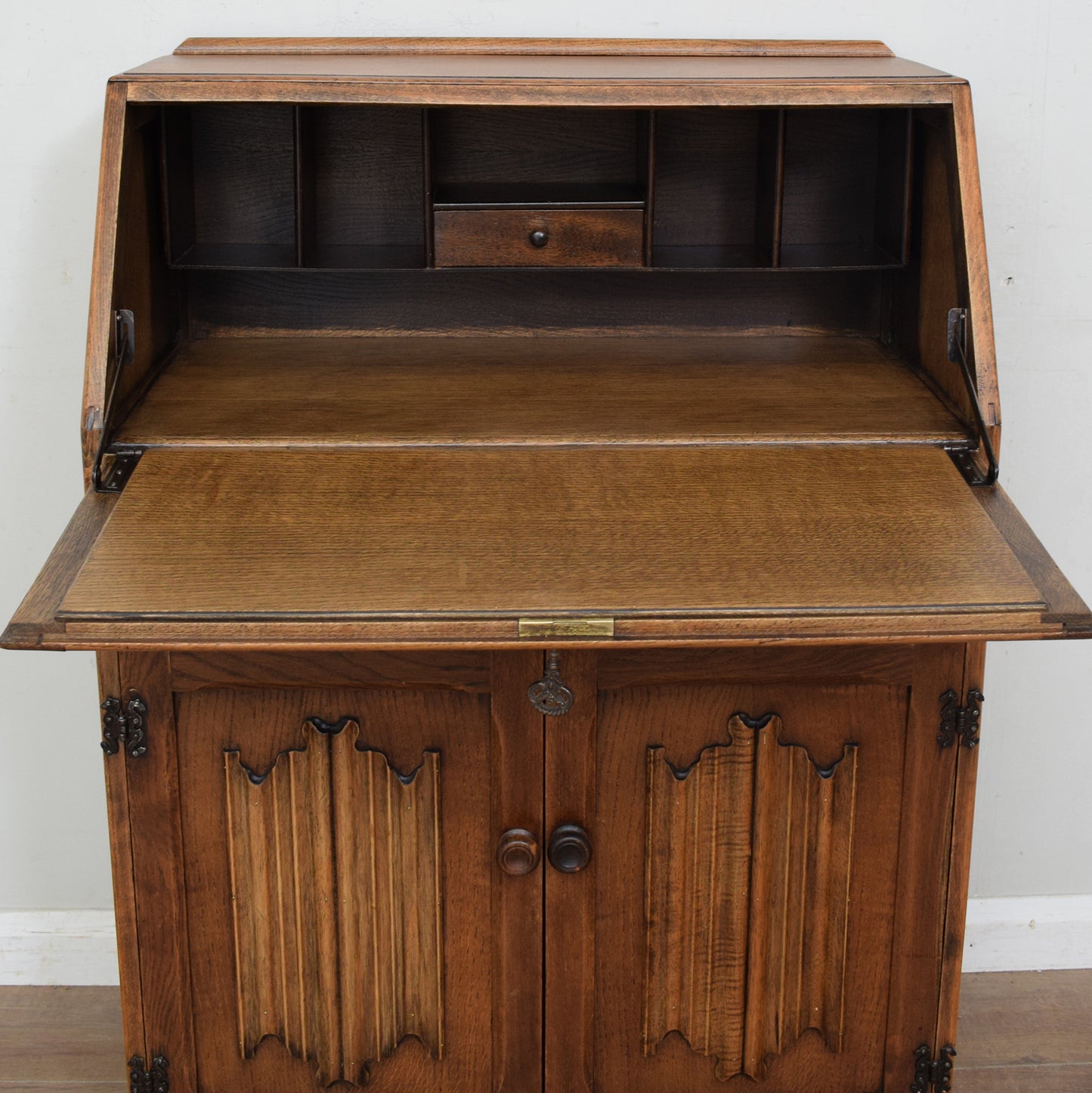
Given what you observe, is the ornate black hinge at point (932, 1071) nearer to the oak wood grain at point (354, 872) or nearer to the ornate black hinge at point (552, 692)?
the oak wood grain at point (354, 872)

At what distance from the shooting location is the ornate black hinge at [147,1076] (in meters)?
2.16

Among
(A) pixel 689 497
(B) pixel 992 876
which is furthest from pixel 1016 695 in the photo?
(A) pixel 689 497

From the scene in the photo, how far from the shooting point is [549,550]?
180cm

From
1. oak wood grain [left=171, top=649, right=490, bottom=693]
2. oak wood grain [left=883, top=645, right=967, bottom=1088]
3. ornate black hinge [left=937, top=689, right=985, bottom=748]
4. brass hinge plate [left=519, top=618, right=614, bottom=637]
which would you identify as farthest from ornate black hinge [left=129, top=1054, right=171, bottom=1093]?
ornate black hinge [left=937, top=689, right=985, bottom=748]

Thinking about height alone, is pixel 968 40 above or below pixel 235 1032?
above

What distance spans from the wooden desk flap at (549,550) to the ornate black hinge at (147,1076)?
82 centimetres

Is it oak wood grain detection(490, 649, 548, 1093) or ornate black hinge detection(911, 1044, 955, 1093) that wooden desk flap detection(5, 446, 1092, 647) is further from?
ornate black hinge detection(911, 1044, 955, 1093)

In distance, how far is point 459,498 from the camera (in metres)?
1.91

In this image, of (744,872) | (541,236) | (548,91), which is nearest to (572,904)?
(744,872)

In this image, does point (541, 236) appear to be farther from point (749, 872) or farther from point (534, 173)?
point (749, 872)

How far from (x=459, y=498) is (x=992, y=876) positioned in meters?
1.77

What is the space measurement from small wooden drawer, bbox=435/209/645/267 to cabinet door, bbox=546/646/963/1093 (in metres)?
0.72

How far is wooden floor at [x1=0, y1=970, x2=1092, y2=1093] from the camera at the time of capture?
2713 millimetres

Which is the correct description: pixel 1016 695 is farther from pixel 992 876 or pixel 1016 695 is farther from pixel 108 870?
pixel 108 870
